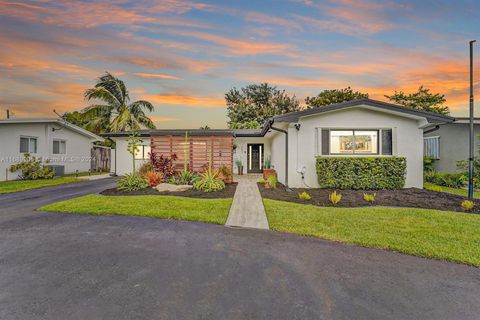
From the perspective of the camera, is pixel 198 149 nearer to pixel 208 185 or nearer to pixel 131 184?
pixel 208 185

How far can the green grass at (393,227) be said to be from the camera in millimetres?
3955

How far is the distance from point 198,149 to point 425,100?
22178 millimetres

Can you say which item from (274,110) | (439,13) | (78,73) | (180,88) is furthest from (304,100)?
Answer: (78,73)

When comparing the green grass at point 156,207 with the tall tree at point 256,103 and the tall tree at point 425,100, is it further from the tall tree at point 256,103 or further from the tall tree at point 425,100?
the tall tree at point 256,103

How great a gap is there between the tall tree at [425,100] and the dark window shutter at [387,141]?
16369mm

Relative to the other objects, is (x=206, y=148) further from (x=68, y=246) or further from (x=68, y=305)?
(x=68, y=305)

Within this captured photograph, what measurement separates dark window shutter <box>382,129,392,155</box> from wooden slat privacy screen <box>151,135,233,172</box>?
23.1 ft

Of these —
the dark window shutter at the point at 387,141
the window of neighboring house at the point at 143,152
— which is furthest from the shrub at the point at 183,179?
the dark window shutter at the point at 387,141

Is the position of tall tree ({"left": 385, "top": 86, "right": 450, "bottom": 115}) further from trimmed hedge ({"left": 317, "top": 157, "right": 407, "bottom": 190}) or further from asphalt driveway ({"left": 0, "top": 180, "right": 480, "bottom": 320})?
asphalt driveway ({"left": 0, "top": 180, "right": 480, "bottom": 320})

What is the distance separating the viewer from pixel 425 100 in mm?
22609

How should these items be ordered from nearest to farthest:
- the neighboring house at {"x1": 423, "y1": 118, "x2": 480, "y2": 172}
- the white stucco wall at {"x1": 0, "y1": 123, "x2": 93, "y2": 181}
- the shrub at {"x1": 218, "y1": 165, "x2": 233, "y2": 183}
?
1. the shrub at {"x1": 218, "y1": 165, "x2": 233, "y2": 183}
2. the neighboring house at {"x1": 423, "y1": 118, "x2": 480, "y2": 172}
3. the white stucco wall at {"x1": 0, "y1": 123, "x2": 93, "y2": 181}

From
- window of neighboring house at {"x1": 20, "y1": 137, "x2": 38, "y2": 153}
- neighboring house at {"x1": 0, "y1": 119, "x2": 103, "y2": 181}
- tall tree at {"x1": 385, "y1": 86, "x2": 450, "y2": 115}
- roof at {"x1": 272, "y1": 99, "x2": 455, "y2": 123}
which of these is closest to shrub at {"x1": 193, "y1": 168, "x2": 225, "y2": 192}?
roof at {"x1": 272, "y1": 99, "x2": 455, "y2": 123}

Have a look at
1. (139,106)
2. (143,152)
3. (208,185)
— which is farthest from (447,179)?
(139,106)

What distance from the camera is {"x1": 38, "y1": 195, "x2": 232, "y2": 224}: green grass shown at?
594 cm
